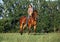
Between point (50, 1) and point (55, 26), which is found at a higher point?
point (50, 1)

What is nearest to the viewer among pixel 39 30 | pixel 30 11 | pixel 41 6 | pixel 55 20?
pixel 30 11

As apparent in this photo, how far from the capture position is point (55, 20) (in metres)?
33.5

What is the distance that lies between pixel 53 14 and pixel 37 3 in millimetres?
3238

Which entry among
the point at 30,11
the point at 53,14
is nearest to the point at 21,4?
the point at 53,14

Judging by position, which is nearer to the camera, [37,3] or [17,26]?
[17,26]

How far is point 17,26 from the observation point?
3231 centimetres

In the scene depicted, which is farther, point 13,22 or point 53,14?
point 53,14

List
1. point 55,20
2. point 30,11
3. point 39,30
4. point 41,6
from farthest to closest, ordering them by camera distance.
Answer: point 41,6 < point 55,20 < point 39,30 < point 30,11

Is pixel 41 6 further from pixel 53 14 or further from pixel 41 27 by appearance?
pixel 41 27

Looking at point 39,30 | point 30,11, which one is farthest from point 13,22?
point 30,11

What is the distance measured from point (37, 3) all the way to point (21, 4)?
7.71 feet

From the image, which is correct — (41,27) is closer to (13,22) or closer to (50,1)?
(13,22)

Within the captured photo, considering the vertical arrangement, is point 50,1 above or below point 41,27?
above

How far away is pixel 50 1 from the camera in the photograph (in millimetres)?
36656
